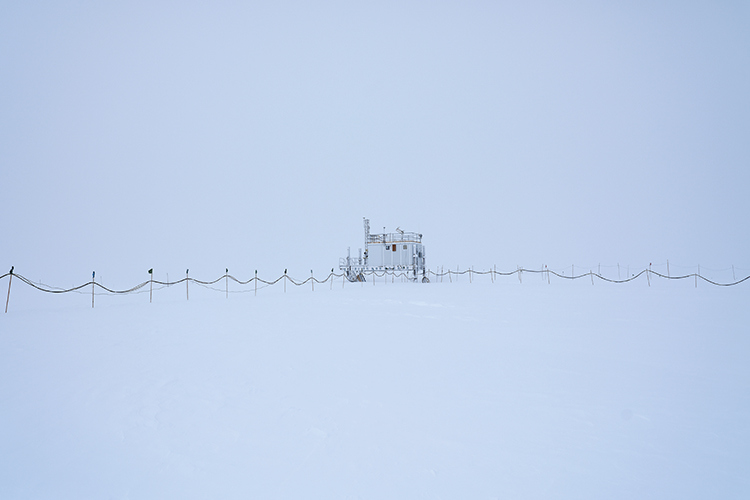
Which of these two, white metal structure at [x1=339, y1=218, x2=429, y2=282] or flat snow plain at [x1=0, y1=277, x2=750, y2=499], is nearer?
flat snow plain at [x1=0, y1=277, x2=750, y2=499]

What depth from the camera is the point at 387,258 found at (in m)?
34.2

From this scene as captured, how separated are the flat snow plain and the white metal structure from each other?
81.9 feet

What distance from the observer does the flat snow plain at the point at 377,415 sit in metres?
3.23

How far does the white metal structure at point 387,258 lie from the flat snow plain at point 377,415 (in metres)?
25.0

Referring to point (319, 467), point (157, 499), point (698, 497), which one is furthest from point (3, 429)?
point (698, 497)

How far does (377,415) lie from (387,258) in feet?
97.9

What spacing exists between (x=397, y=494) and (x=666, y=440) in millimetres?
2829

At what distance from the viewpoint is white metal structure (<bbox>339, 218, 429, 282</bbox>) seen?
3388cm

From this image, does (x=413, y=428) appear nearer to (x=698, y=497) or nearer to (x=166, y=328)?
(x=698, y=497)

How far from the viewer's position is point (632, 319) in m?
11.0

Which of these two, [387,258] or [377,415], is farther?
[387,258]

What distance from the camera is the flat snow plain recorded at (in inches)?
127

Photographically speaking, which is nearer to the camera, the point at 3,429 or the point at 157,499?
the point at 157,499

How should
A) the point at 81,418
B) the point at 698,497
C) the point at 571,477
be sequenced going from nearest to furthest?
1. the point at 698,497
2. the point at 571,477
3. the point at 81,418
